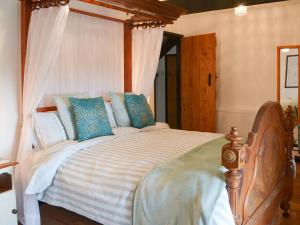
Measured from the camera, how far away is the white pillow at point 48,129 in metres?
2.83

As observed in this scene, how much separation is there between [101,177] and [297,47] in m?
3.75

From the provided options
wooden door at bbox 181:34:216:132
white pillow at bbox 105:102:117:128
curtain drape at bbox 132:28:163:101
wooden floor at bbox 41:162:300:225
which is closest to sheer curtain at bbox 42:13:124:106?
curtain drape at bbox 132:28:163:101

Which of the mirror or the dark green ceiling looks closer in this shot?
the dark green ceiling

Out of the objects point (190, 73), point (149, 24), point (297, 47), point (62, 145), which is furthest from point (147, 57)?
point (297, 47)

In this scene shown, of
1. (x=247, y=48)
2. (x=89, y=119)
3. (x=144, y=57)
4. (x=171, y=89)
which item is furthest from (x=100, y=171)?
(x=171, y=89)

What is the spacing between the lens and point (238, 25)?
Answer: 512 centimetres

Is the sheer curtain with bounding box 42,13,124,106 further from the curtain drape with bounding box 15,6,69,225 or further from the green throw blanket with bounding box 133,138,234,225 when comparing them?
the green throw blanket with bounding box 133,138,234,225

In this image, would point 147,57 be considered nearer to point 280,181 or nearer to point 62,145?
point 62,145

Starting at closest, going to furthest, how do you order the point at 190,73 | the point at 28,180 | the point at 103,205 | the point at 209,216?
the point at 209,216 < the point at 103,205 < the point at 28,180 < the point at 190,73

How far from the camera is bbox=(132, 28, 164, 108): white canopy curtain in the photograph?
13.4 ft

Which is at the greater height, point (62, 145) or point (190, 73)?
point (190, 73)

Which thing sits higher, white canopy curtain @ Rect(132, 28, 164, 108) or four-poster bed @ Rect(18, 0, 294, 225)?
white canopy curtain @ Rect(132, 28, 164, 108)

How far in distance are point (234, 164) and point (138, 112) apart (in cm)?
216

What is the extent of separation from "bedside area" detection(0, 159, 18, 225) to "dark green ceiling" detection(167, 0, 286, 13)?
2.92m
